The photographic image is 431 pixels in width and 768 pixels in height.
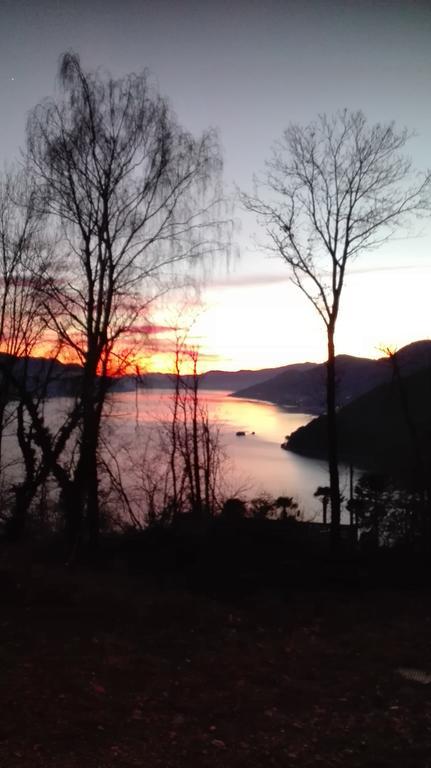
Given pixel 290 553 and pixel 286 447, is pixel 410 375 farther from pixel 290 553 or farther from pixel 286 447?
pixel 290 553

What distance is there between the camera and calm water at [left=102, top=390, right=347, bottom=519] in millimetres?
12988

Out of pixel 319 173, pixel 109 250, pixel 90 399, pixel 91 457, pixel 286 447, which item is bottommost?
pixel 286 447

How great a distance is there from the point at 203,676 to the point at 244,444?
3291cm

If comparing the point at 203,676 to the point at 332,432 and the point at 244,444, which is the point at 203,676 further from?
the point at 244,444

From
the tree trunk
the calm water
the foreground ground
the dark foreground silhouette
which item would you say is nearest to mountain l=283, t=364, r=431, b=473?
the calm water

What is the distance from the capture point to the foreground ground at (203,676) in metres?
3.85

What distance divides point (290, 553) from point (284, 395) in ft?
125

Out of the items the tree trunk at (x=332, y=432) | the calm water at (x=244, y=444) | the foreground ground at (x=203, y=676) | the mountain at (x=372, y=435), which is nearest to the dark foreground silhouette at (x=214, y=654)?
the foreground ground at (x=203, y=676)

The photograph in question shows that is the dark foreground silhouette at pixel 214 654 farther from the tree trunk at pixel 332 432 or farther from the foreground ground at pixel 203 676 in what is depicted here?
the tree trunk at pixel 332 432

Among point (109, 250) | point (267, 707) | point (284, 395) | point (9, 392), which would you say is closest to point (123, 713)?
point (267, 707)

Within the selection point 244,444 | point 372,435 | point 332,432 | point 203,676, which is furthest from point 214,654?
point 244,444

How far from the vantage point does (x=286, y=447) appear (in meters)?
36.7

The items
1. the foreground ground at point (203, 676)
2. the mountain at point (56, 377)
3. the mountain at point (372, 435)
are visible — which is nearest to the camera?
the foreground ground at point (203, 676)

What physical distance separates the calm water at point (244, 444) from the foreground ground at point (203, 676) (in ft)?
15.8
